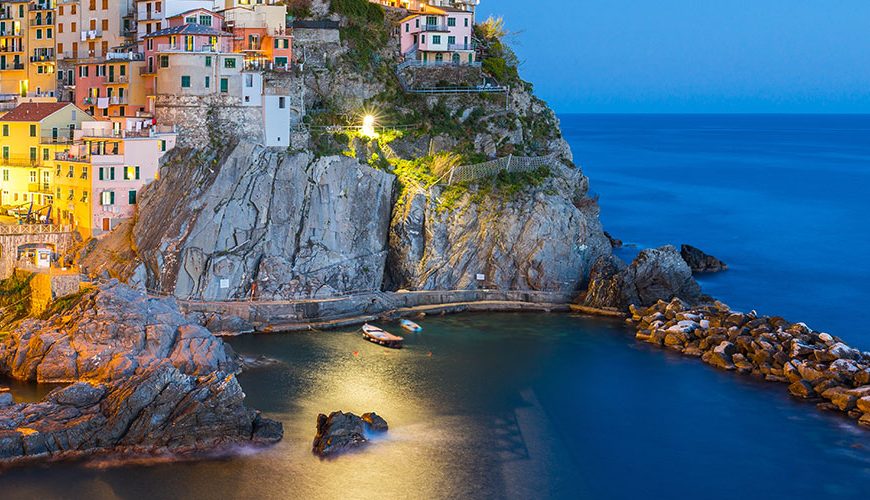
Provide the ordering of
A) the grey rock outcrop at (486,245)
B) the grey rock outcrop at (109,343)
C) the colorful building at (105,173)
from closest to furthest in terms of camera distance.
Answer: the grey rock outcrop at (109,343), the colorful building at (105,173), the grey rock outcrop at (486,245)

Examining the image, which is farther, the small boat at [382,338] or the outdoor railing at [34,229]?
the outdoor railing at [34,229]

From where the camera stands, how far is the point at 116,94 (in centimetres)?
5984

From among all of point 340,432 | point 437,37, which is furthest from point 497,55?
point 340,432

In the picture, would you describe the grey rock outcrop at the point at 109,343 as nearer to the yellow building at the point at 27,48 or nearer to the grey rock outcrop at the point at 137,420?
→ the grey rock outcrop at the point at 137,420

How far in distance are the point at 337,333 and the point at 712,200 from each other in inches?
2296

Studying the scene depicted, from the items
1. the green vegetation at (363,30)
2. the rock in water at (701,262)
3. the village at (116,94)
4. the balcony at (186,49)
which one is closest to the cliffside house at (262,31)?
the village at (116,94)

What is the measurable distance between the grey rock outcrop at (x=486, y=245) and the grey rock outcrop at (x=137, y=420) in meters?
20.2

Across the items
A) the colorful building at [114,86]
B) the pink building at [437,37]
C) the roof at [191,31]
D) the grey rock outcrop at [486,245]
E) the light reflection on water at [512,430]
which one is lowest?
the light reflection on water at [512,430]

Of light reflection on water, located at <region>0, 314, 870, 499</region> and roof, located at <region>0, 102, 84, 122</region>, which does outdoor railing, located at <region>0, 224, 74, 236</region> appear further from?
light reflection on water, located at <region>0, 314, 870, 499</region>

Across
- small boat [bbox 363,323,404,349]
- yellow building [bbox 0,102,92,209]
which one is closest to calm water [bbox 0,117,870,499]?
small boat [bbox 363,323,404,349]

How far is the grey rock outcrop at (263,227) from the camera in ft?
176

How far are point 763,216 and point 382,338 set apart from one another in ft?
167

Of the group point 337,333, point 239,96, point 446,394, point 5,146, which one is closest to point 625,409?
point 446,394

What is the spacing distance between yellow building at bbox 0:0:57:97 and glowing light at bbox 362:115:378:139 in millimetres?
17331
